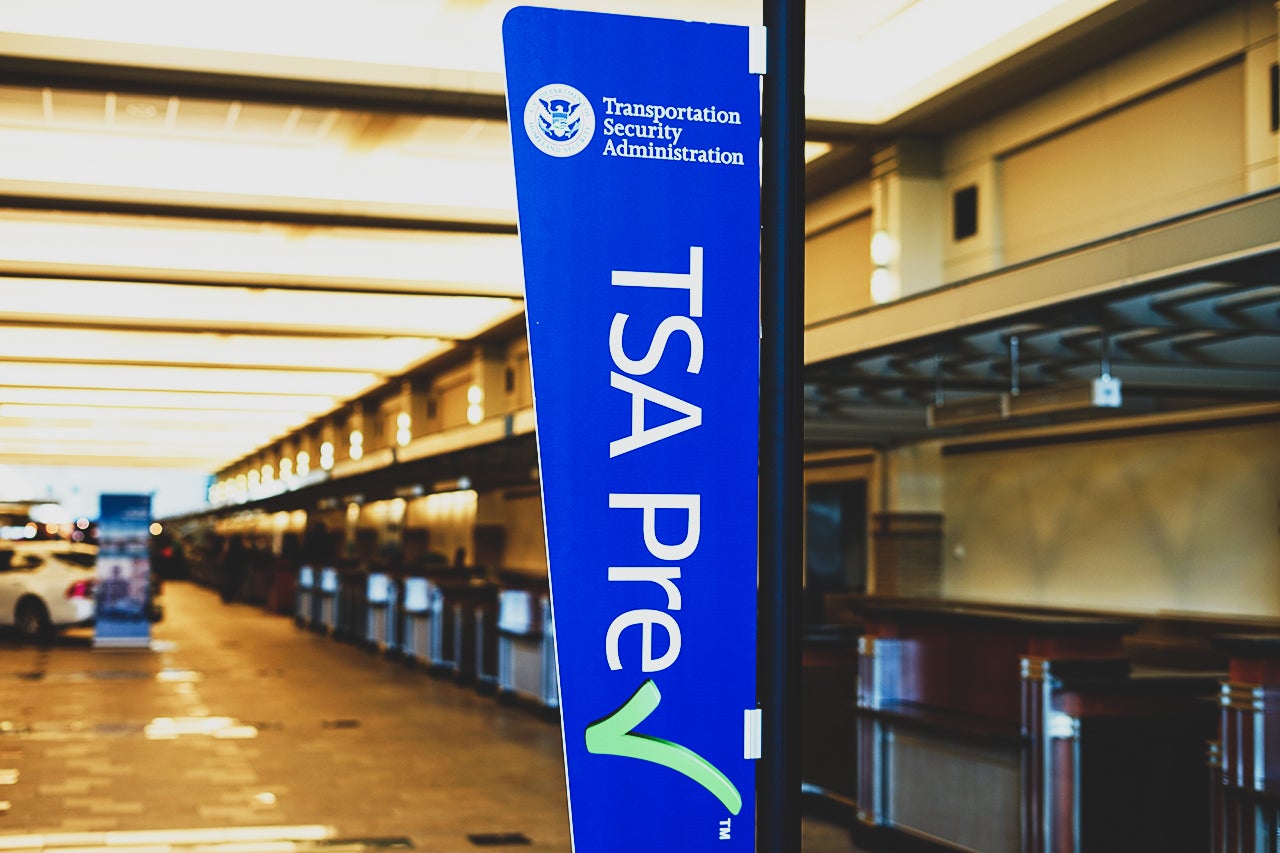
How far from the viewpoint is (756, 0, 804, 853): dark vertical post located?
2.40m

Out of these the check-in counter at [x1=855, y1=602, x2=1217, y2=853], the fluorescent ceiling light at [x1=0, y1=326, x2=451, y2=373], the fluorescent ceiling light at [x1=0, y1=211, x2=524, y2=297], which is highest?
the fluorescent ceiling light at [x1=0, y1=211, x2=524, y2=297]

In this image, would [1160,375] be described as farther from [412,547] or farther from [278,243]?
[412,547]

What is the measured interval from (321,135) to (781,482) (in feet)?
38.6

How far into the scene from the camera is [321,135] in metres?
13.4

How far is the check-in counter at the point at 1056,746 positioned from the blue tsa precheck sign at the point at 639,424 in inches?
157

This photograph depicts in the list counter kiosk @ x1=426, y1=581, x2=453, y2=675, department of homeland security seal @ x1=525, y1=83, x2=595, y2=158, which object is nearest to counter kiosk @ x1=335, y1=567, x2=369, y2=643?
counter kiosk @ x1=426, y1=581, x2=453, y2=675

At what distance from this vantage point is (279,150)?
1372 cm

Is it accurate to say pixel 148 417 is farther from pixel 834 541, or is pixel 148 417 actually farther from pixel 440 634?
pixel 834 541

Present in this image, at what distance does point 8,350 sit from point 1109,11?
20.6 meters

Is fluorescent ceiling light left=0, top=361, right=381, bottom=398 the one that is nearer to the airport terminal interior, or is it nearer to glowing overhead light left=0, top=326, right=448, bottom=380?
glowing overhead light left=0, top=326, right=448, bottom=380

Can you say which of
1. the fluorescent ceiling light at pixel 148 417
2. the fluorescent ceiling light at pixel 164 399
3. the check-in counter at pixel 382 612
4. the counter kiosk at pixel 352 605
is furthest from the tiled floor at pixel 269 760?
the fluorescent ceiling light at pixel 148 417

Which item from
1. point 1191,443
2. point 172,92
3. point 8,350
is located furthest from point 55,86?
point 8,350

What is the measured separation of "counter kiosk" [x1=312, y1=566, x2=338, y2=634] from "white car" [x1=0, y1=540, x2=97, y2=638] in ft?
12.8

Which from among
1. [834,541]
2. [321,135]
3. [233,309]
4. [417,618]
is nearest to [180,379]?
[233,309]
